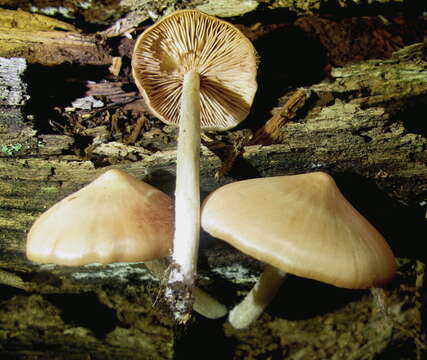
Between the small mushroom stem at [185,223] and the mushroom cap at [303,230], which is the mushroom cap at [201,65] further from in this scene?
the mushroom cap at [303,230]

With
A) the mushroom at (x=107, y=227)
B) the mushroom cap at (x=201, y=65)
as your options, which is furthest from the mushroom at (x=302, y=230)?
the mushroom cap at (x=201, y=65)

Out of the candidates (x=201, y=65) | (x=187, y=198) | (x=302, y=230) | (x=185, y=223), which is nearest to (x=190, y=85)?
(x=201, y=65)

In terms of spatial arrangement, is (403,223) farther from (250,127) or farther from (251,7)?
(251,7)

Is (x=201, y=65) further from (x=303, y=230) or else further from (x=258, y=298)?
(x=258, y=298)

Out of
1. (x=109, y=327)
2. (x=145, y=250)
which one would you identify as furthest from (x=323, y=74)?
(x=109, y=327)

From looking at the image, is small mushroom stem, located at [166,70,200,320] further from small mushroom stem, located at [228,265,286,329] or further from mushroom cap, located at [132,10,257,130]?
small mushroom stem, located at [228,265,286,329]

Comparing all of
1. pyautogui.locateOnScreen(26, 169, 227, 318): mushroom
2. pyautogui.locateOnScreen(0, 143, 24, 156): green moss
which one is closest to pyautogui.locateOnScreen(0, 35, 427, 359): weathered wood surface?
pyautogui.locateOnScreen(0, 143, 24, 156): green moss
